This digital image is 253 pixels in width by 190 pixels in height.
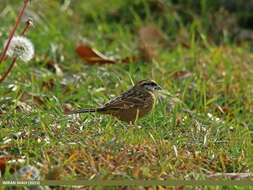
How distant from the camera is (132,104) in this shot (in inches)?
186

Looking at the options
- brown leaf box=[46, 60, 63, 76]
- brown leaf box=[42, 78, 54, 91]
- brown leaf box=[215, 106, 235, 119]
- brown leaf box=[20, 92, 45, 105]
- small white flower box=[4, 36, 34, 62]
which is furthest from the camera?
brown leaf box=[46, 60, 63, 76]

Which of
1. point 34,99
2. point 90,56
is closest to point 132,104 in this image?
point 34,99

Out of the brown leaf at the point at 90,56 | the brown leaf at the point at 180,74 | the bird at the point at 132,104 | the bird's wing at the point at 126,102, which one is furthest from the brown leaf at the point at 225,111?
the brown leaf at the point at 90,56

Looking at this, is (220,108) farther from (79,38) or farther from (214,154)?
(79,38)

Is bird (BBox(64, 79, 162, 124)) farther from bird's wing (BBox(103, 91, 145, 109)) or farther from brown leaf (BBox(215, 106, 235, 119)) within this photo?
brown leaf (BBox(215, 106, 235, 119))

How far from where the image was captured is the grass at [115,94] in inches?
139

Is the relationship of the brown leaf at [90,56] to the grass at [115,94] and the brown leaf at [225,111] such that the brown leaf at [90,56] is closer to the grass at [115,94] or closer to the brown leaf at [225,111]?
the grass at [115,94]

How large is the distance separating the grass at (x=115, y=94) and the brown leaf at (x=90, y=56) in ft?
0.30

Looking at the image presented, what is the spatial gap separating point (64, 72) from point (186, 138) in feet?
9.06

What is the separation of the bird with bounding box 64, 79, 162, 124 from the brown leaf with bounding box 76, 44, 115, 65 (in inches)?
54.0

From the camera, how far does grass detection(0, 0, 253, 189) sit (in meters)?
3.54

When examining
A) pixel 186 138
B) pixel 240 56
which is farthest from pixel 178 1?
pixel 186 138

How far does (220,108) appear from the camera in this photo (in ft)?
17.6

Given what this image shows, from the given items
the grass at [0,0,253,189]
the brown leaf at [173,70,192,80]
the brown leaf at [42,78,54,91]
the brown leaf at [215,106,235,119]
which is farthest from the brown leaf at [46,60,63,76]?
the brown leaf at [215,106,235,119]
